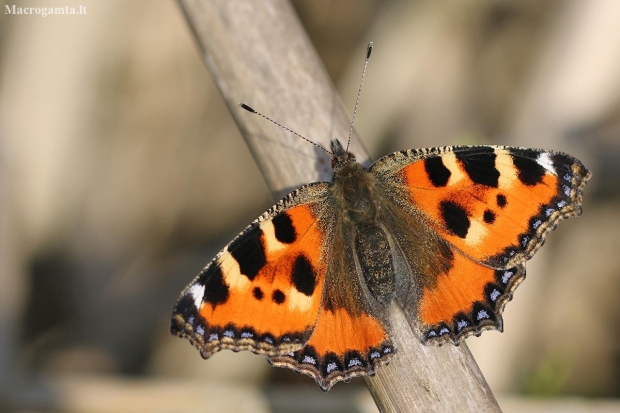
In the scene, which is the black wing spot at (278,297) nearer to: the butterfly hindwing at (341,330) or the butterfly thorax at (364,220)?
the butterfly hindwing at (341,330)

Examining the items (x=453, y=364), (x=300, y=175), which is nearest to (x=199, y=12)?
(x=300, y=175)

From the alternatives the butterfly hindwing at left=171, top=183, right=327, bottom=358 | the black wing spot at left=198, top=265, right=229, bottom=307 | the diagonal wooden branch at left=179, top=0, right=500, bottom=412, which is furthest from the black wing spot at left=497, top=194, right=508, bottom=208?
the black wing spot at left=198, top=265, right=229, bottom=307

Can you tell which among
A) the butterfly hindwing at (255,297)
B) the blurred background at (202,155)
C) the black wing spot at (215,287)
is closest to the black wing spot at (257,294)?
the butterfly hindwing at (255,297)

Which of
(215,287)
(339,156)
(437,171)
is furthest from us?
(437,171)

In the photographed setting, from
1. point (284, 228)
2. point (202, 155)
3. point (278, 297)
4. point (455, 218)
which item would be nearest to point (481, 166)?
point (455, 218)

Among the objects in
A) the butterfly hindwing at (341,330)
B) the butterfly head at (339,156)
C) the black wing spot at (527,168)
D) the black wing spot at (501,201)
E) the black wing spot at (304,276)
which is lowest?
the butterfly hindwing at (341,330)

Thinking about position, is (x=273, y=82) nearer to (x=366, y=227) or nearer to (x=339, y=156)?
(x=339, y=156)
